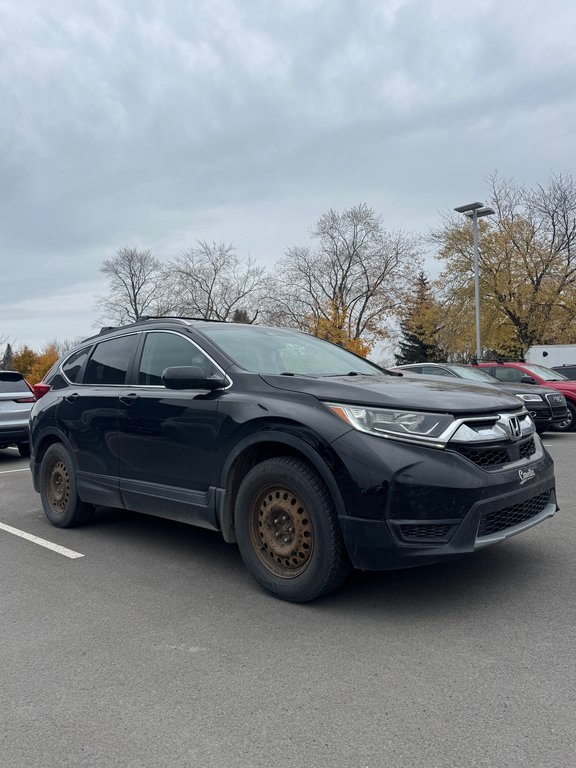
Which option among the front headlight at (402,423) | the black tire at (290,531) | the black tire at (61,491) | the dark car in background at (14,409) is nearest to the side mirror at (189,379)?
the black tire at (290,531)

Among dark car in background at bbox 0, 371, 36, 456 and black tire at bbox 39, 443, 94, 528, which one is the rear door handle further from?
dark car in background at bbox 0, 371, 36, 456

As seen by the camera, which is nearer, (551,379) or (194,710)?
(194,710)

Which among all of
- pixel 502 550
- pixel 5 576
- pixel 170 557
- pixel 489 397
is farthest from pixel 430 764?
pixel 5 576

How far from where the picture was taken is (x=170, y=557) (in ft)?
15.9

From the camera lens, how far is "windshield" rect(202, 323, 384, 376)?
4.59 m

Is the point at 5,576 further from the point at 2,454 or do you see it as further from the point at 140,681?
the point at 2,454

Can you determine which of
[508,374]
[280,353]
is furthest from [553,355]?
[280,353]

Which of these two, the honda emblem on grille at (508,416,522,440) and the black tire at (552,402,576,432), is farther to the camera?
the black tire at (552,402,576,432)

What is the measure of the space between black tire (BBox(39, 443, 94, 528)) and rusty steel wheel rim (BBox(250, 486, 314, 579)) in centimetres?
224

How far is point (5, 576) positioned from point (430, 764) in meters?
3.37

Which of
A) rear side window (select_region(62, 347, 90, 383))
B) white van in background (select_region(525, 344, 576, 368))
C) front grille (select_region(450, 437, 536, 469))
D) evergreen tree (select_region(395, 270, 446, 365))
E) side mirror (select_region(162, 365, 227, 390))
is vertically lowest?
front grille (select_region(450, 437, 536, 469))

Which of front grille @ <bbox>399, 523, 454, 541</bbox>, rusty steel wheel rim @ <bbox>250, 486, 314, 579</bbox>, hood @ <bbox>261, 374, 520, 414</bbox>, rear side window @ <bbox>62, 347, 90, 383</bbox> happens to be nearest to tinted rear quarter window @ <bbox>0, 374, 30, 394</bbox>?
rear side window @ <bbox>62, 347, 90, 383</bbox>

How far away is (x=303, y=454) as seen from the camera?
3.72 m

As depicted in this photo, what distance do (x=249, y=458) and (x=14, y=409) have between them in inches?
313
